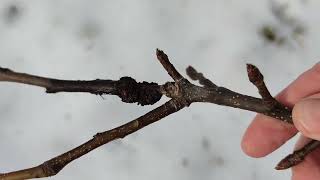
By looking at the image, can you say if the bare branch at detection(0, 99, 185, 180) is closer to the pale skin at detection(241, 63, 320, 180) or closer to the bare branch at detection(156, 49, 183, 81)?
the bare branch at detection(156, 49, 183, 81)

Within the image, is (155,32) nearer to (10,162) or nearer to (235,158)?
(235,158)

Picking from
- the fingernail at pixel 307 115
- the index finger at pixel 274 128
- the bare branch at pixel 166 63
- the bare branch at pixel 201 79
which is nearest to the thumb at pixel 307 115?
the fingernail at pixel 307 115

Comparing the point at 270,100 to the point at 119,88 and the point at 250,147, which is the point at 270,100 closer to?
the point at 119,88


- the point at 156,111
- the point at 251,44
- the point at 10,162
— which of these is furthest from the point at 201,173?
the point at 156,111

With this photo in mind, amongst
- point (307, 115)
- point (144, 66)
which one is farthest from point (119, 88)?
point (144, 66)

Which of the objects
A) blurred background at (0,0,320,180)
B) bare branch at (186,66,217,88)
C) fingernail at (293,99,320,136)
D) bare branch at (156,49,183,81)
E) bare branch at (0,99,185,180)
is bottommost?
fingernail at (293,99,320,136)

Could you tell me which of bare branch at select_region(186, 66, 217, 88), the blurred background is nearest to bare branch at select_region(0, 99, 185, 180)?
bare branch at select_region(186, 66, 217, 88)
